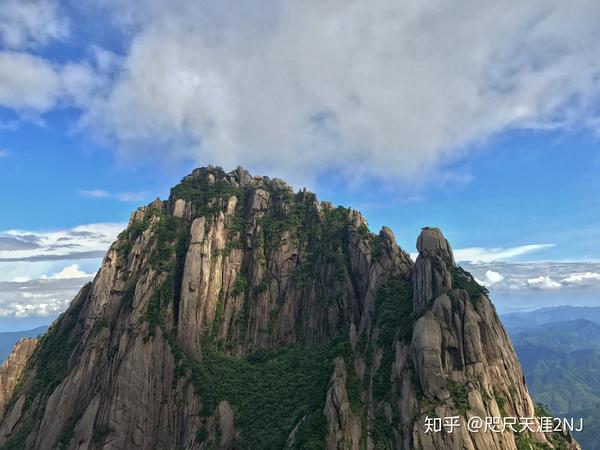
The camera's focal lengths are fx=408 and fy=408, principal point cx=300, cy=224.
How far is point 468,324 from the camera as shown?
6116 cm

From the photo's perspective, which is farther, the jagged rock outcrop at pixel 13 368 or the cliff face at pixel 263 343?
the jagged rock outcrop at pixel 13 368

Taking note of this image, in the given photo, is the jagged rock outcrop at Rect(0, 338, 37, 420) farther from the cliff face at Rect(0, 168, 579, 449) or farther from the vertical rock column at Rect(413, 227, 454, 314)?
the vertical rock column at Rect(413, 227, 454, 314)

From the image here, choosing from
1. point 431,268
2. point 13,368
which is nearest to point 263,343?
point 431,268

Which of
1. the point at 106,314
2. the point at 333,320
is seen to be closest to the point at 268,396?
the point at 333,320

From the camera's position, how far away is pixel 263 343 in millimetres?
95062

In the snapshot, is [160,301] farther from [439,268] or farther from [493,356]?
[493,356]

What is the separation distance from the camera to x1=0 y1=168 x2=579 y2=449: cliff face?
59.4 m

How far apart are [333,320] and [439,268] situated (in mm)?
28078

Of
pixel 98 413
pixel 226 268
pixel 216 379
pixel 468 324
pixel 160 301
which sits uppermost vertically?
pixel 226 268

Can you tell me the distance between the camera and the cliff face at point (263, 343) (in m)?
59.4

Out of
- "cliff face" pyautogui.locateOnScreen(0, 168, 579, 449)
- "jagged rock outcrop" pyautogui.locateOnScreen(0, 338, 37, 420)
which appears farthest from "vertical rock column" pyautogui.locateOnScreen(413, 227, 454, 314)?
"jagged rock outcrop" pyautogui.locateOnScreen(0, 338, 37, 420)

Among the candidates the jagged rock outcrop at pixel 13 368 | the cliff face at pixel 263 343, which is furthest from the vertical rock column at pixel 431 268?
the jagged rock outcrop at pixel 13 368

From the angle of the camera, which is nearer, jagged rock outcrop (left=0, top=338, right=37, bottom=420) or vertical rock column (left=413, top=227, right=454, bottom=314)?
vertical rock column (left=413, top=227, right=454, bottom=314)

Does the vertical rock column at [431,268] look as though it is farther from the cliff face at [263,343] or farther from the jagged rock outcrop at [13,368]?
the jagged rock outcrop at [13,368]
